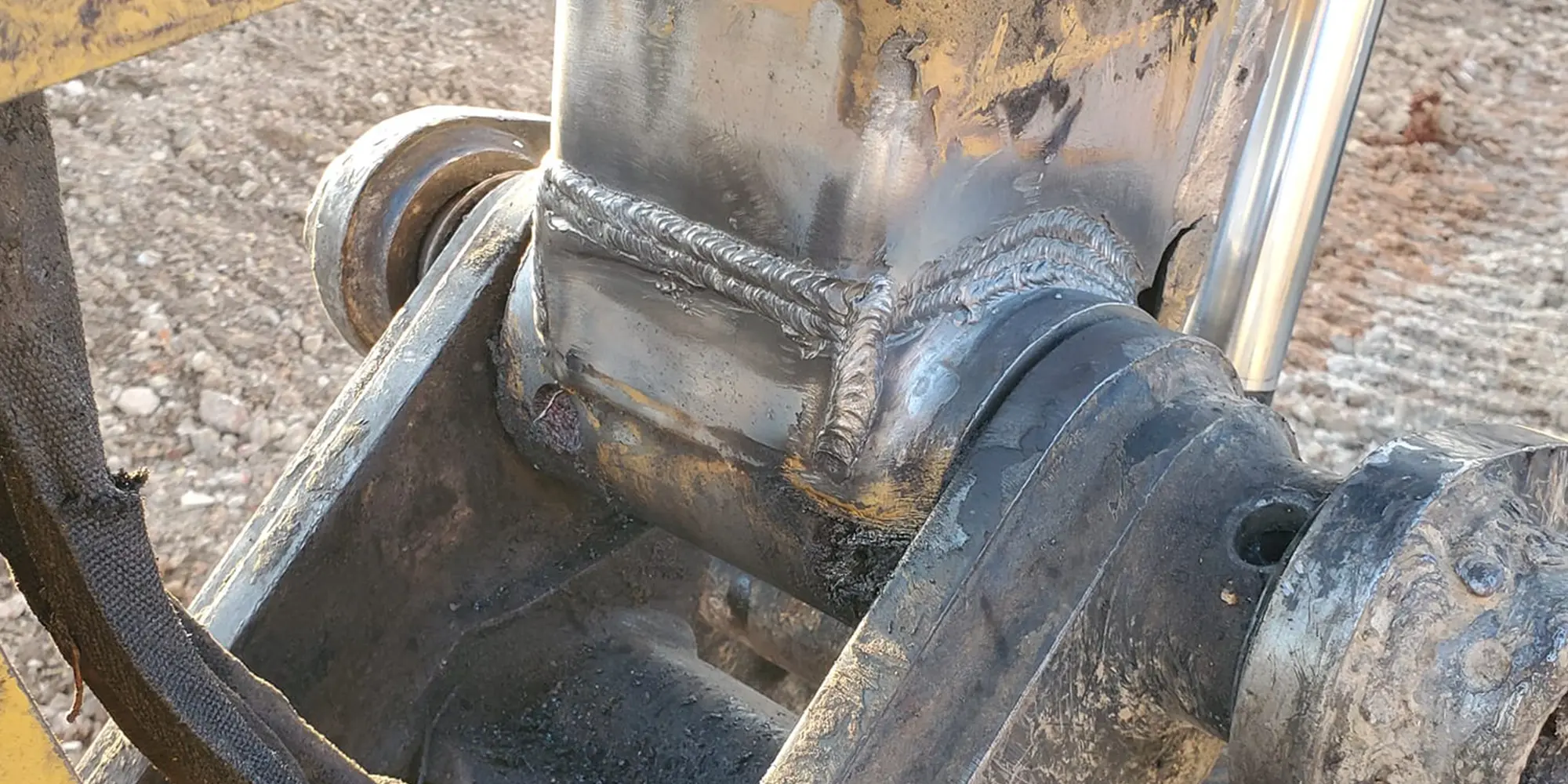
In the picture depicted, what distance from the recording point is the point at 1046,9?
76 centimetres

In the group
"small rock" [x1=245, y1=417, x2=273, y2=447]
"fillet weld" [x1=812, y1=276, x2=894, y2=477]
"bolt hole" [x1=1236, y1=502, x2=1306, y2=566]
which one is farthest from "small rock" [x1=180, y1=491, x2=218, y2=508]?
"bolt hole" [x1=1236, y1=502, x2=1306, y2=566]

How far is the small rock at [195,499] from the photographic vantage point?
6.50 ft

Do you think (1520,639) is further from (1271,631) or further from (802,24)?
(802,24)

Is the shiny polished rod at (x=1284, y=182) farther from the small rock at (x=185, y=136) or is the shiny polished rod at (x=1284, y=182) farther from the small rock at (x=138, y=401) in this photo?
the small rock at (x=185, y=136)

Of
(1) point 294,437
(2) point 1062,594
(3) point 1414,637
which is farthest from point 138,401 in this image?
(3) point 1414,637

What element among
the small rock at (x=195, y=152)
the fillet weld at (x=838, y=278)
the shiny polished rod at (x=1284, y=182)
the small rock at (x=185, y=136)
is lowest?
the small rock at (x=195, y=152)

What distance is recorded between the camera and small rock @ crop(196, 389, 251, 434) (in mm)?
2131

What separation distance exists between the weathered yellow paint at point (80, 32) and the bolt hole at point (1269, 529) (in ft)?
1.82

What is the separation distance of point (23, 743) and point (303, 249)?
2.11 metres

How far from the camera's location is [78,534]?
61cm

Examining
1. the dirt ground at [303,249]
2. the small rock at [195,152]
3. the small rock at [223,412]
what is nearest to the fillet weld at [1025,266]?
the dirt ground at [303,249]

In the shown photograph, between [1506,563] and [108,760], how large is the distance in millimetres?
832

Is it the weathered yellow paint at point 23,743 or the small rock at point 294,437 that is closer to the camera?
the weathered yellow paint at point 23,743

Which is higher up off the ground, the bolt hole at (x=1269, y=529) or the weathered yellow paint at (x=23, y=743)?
the weathered yellow paint at (x=23, y=743)
